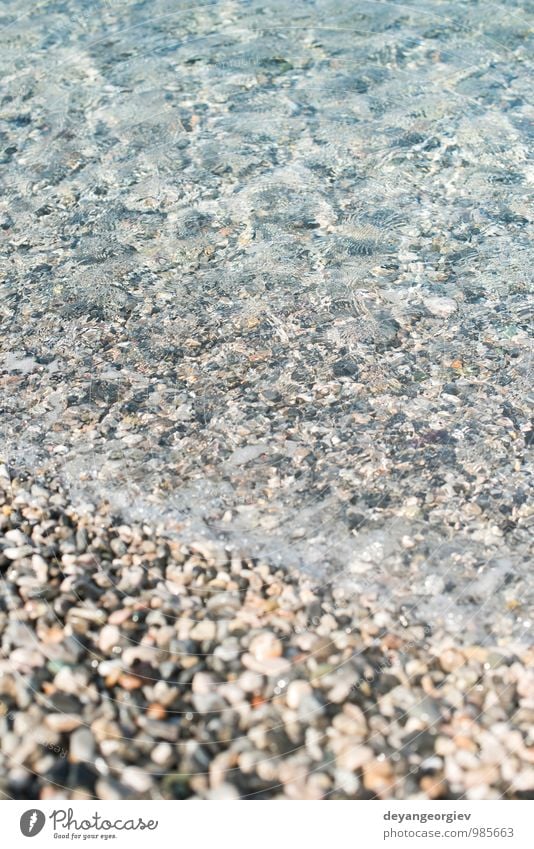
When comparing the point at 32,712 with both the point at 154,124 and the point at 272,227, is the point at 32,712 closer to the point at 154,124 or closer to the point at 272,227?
Answer: the point at 272,227

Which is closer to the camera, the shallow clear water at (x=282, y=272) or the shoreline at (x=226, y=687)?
the shoreline at (x=226, y=687)

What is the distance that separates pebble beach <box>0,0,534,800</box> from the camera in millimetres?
2322

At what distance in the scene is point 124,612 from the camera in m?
2.60

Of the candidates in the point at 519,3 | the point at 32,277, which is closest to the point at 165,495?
the point at 32,277

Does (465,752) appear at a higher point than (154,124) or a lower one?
lower

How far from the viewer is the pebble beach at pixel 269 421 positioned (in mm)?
2322

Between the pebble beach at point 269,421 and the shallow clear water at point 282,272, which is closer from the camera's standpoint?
the pebble beach at point 269,421

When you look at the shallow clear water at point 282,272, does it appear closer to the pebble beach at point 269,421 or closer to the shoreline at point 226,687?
the pebble beach at point 269,421

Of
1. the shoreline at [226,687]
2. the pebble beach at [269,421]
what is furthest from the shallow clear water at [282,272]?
the shoreline at [226,687]

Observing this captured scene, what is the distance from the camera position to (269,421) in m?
3.23

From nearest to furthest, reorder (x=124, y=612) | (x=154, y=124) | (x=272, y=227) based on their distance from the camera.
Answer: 1. (x=124, y=612)
2. (x=272, y=227)
3. (x=154, y=124)

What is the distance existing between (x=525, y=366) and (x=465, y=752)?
1.66m

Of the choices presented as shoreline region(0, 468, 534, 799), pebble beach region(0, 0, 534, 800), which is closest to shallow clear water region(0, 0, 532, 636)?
pebble beach region(0, 0, 534, 800)

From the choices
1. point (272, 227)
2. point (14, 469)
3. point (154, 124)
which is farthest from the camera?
point (154, 124)
